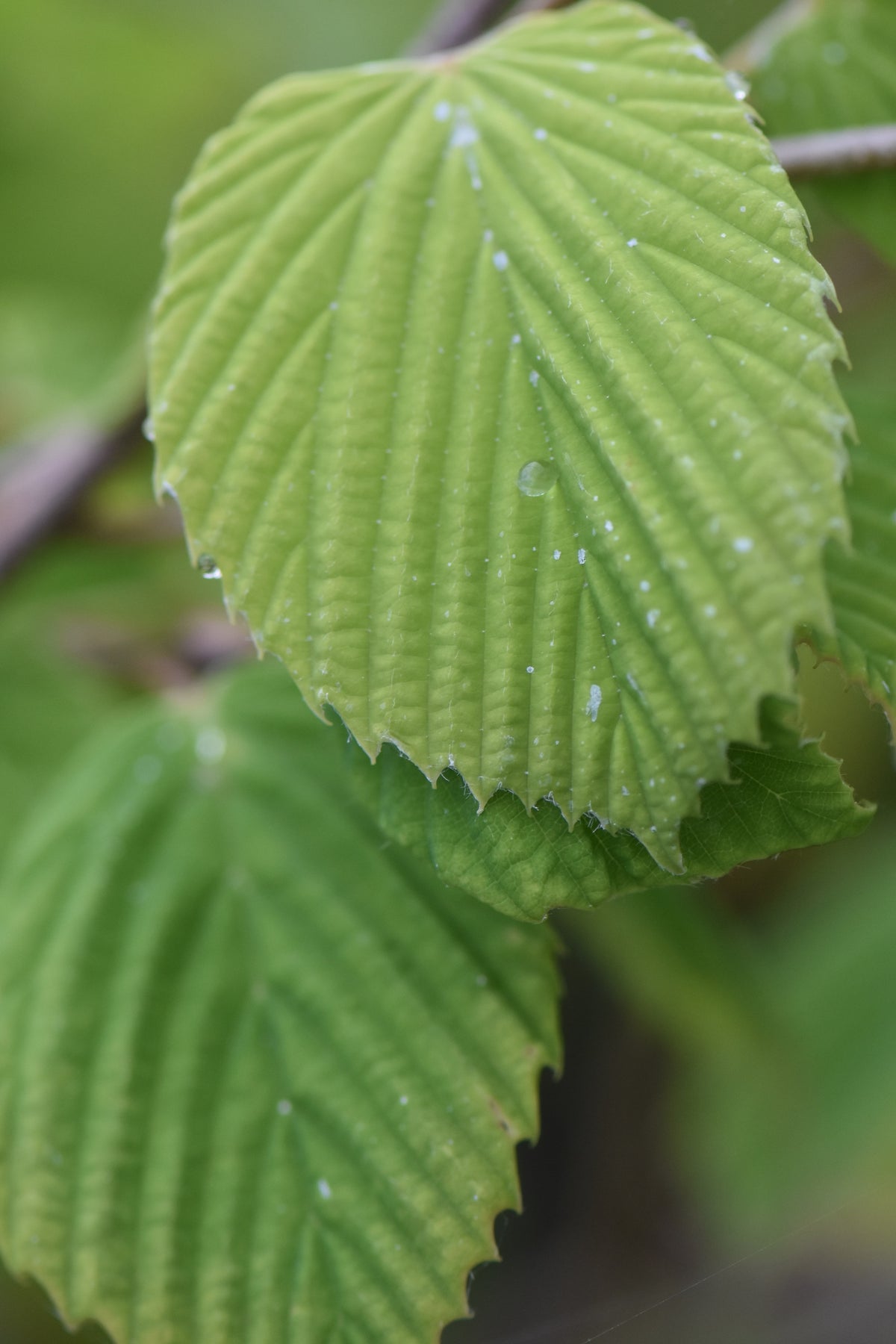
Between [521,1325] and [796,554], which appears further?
[521,1325]

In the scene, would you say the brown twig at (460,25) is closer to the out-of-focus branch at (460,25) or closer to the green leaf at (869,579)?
the out-of-focus branch at (460,25)

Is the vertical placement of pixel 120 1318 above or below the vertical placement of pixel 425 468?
below

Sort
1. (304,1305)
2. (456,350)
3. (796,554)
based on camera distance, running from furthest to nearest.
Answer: (304,1305) → (456,350) → (796,554)

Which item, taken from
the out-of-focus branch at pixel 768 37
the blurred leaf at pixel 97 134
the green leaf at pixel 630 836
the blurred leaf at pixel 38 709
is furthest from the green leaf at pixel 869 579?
the blurred leaf at pixel 97 134

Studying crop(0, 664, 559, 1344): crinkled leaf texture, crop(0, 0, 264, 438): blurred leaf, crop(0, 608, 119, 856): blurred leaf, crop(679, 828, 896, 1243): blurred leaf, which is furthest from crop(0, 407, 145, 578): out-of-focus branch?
crop(679, 828, 896, 1243): blurred leaf

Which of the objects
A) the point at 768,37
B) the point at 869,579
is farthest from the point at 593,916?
the point at 768,37

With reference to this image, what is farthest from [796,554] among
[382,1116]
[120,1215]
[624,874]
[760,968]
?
[760,968]

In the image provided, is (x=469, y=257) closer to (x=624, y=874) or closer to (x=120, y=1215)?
(x=624, y=874)
